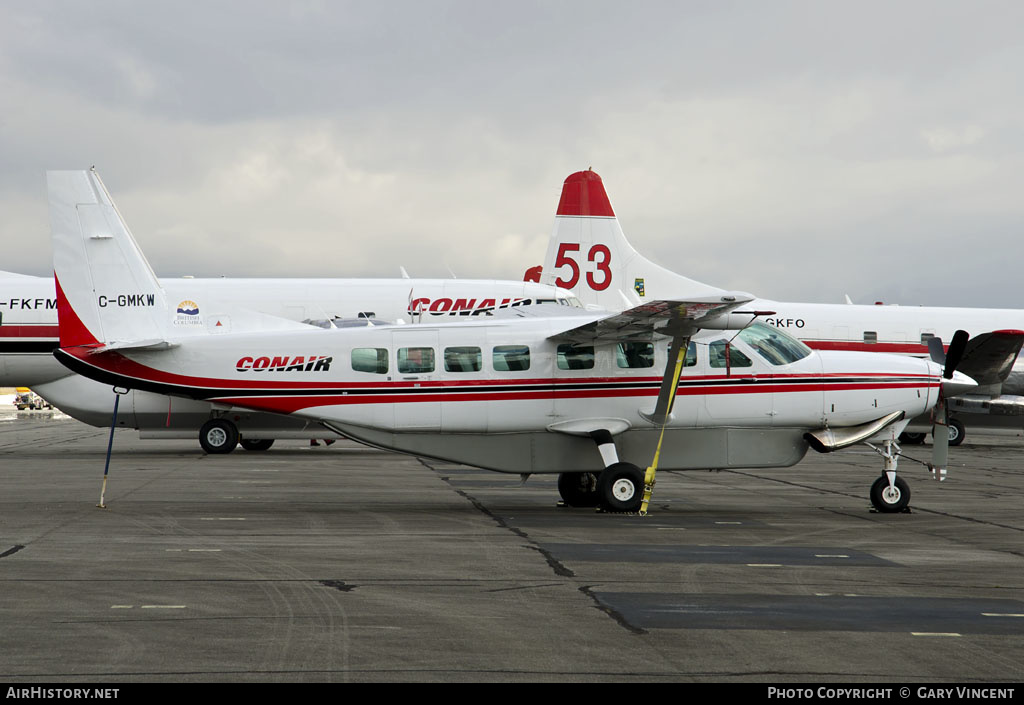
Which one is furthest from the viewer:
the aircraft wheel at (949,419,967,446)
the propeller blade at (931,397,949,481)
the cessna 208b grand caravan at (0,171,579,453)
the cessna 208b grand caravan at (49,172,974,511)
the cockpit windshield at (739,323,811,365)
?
the aircraft wheel at (949,419,967,446)

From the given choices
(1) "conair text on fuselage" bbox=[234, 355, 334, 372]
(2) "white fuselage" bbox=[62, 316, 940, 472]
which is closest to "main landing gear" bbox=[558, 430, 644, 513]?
(2) "white fuselage" bbox=[62, 316, 940, 472]

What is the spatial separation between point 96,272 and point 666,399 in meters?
9.30

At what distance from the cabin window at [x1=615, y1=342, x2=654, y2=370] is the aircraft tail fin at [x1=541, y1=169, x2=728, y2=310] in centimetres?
2138

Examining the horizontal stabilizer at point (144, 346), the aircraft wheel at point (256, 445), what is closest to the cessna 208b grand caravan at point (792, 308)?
the aircraft wheel at point (256, 445)

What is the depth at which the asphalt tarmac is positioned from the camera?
22.0 feet

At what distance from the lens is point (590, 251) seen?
124ft

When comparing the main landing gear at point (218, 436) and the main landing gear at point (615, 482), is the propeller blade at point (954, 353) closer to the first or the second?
the main landing gear at point (615, 482)

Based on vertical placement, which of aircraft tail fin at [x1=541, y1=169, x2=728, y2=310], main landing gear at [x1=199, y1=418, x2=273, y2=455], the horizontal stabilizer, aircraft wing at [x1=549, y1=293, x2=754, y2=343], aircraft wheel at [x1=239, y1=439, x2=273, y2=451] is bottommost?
aircraft wheel at [x1=239, y1=439, x2=273, y2=451]

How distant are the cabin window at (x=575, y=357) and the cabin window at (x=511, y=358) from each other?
516mm

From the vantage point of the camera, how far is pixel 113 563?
10531 mm

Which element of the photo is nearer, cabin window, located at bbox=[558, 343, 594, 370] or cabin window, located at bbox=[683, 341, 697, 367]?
cabin window, located at bbox=[558, 343, 594, 370]

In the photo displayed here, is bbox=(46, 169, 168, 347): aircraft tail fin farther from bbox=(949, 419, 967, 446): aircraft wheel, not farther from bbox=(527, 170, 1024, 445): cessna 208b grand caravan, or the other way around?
bbox=(949, 419, 967, 446): aircraft wheel

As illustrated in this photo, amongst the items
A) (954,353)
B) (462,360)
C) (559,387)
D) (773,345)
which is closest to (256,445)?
(462,360)

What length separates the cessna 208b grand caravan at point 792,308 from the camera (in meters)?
35.2
